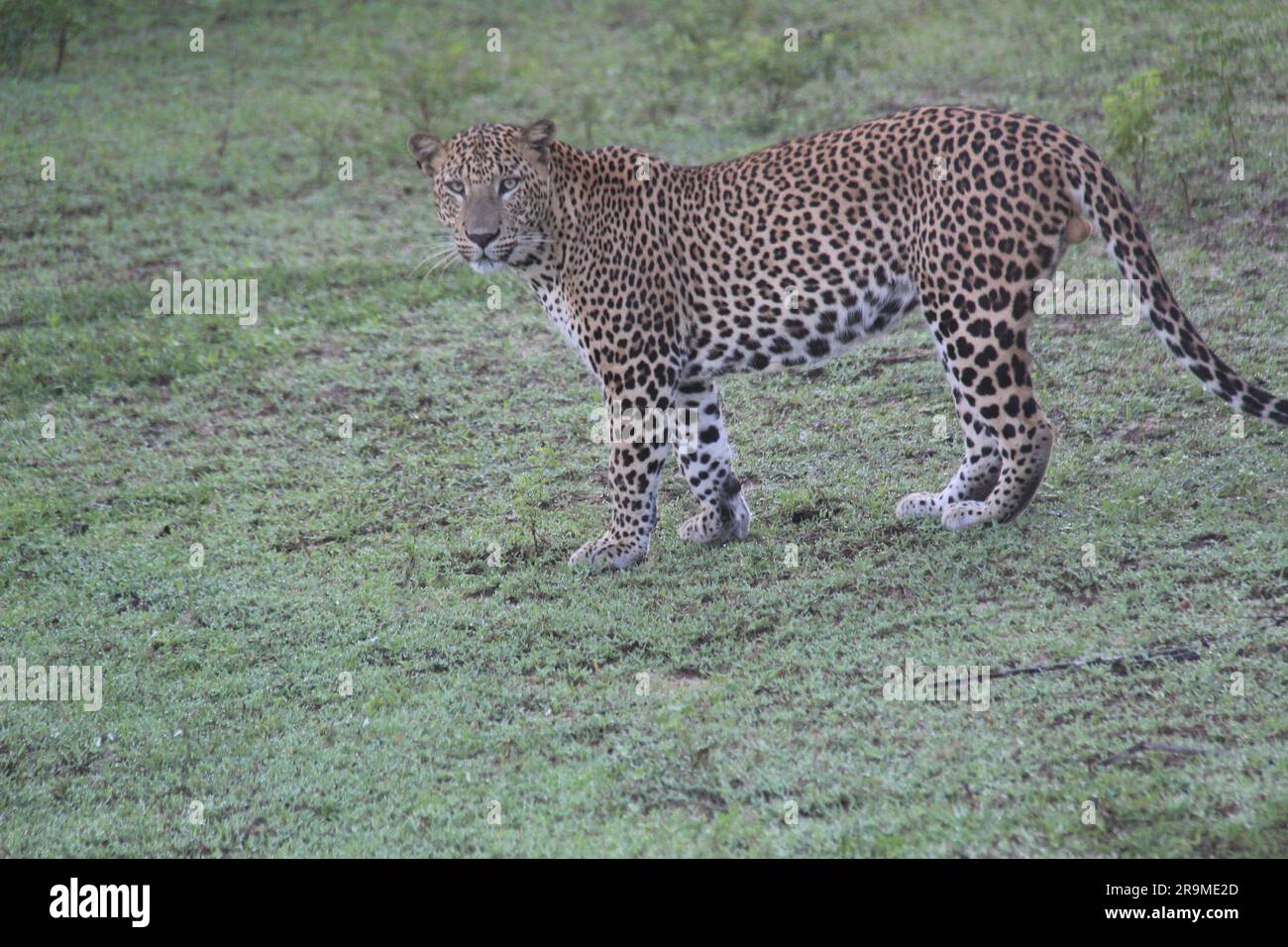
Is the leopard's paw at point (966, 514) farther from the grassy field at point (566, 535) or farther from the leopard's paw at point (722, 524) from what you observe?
the leopard's paw at point (722, 524)

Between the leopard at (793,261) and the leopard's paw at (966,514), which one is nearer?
the leopard at (793,261)

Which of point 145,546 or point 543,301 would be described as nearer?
point 543,301

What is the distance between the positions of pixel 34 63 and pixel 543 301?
1093 centimetres

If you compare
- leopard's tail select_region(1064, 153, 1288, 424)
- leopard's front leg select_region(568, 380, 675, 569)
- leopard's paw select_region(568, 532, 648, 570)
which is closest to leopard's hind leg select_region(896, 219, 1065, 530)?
leopard's tail select_region(1064, 153, 1288, 424)

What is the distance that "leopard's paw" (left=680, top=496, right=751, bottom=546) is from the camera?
839cm

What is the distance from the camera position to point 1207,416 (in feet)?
29.6

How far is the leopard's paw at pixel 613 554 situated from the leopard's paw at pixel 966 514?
155 cm

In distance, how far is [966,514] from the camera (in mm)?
7988

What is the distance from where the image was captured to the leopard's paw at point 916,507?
27.0ft

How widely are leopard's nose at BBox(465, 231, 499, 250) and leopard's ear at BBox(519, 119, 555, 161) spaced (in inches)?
19.8

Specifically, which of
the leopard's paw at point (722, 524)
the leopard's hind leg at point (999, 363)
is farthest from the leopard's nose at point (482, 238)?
the leopard's hind leg at point (999, 363)

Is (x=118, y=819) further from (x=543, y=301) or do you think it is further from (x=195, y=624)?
(x=543, y=301)

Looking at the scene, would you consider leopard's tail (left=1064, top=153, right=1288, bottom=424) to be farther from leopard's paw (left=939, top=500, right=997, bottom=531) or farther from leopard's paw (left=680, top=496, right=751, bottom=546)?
leopard's paw (left=680, top=496, right=751, bottom=546)

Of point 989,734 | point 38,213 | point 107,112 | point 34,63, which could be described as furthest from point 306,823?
point 34,63
